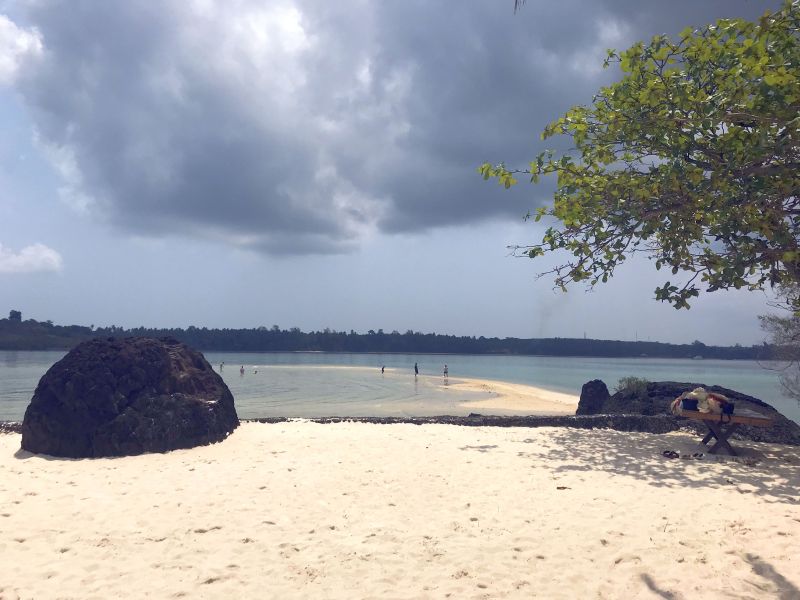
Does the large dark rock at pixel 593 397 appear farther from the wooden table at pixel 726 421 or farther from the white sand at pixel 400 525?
the white sand at pixel 400 525

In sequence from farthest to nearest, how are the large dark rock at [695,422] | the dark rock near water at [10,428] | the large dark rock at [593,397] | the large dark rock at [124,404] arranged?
the large dark rock at [593,397] → the dark rock near water at [10,428] → the large dark rock at [695,422] → the large dark rock at [124,404]

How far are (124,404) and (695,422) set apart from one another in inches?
533

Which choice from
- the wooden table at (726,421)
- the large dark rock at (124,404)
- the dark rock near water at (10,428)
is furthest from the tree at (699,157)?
the dark rock near water at (10,428)

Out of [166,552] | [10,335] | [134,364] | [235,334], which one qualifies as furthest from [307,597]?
[235,334]

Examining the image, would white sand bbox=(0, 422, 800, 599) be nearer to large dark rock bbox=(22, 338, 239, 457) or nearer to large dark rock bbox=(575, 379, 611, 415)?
large dark rock bbox=(22, 338, 239, 457)

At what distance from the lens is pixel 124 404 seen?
11383 mm

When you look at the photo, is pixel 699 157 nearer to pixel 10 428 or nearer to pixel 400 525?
pixel 400 525

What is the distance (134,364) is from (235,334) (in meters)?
185

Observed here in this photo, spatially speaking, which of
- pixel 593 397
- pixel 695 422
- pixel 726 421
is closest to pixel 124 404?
pixel 726 421

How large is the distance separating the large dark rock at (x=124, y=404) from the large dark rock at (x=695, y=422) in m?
11.8

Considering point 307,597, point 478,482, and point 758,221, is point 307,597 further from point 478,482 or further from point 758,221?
point 758,221

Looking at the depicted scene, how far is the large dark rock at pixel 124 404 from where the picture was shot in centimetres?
1064

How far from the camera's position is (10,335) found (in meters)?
145

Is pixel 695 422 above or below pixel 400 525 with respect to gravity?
above
